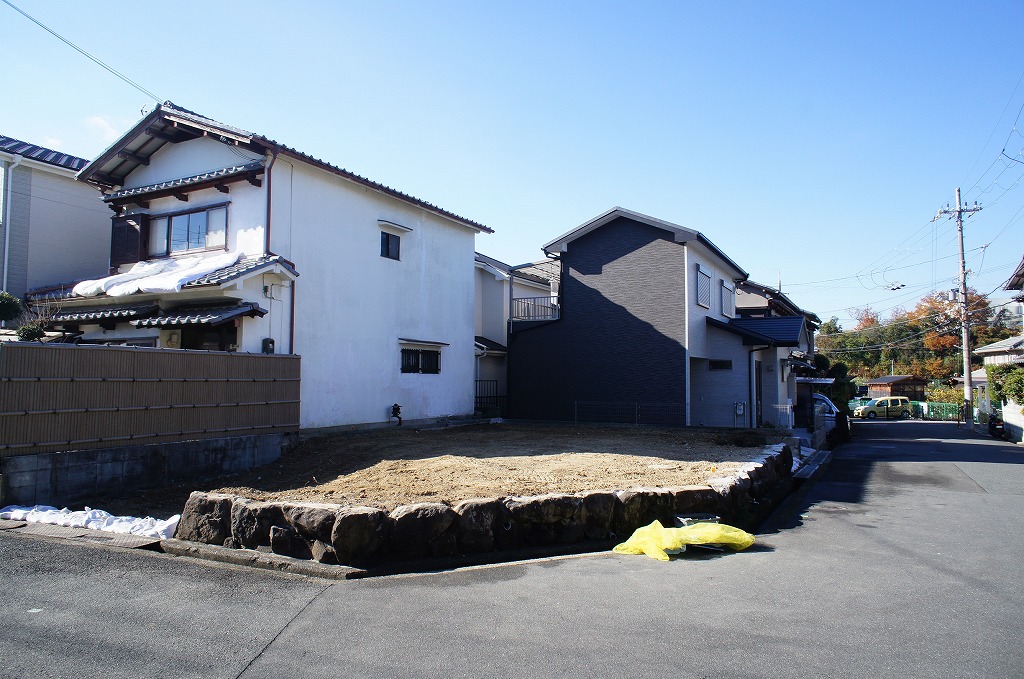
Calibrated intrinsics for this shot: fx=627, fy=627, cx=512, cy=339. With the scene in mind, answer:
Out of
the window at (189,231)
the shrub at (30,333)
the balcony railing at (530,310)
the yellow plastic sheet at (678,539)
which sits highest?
the window at (189,231)

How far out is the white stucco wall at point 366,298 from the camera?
14461 millimetres

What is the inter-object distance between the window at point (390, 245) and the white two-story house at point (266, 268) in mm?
37

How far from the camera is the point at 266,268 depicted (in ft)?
42.0

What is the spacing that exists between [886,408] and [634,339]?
33.9m

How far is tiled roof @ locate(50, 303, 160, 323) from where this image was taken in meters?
13.1

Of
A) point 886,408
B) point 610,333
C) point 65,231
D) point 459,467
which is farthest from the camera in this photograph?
point 886,408

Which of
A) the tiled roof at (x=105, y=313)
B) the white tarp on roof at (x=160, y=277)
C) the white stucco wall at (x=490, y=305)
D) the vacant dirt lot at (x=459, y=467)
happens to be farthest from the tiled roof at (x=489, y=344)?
the tiled roof at (x=105, y=313)

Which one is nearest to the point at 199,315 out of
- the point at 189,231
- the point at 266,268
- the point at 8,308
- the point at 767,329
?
the point at 266,268

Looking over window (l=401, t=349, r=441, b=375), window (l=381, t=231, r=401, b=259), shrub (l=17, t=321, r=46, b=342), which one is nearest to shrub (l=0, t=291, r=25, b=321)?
shrub (l=17, t=321, r=46, b=342)

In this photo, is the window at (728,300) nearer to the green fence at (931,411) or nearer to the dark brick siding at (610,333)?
the dark brick siding at (610,333)

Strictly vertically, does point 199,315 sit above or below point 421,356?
above

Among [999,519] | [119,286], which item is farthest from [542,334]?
[999,519]

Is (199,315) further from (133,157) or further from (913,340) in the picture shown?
(913,340)

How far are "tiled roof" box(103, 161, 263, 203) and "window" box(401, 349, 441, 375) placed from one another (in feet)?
20.3
